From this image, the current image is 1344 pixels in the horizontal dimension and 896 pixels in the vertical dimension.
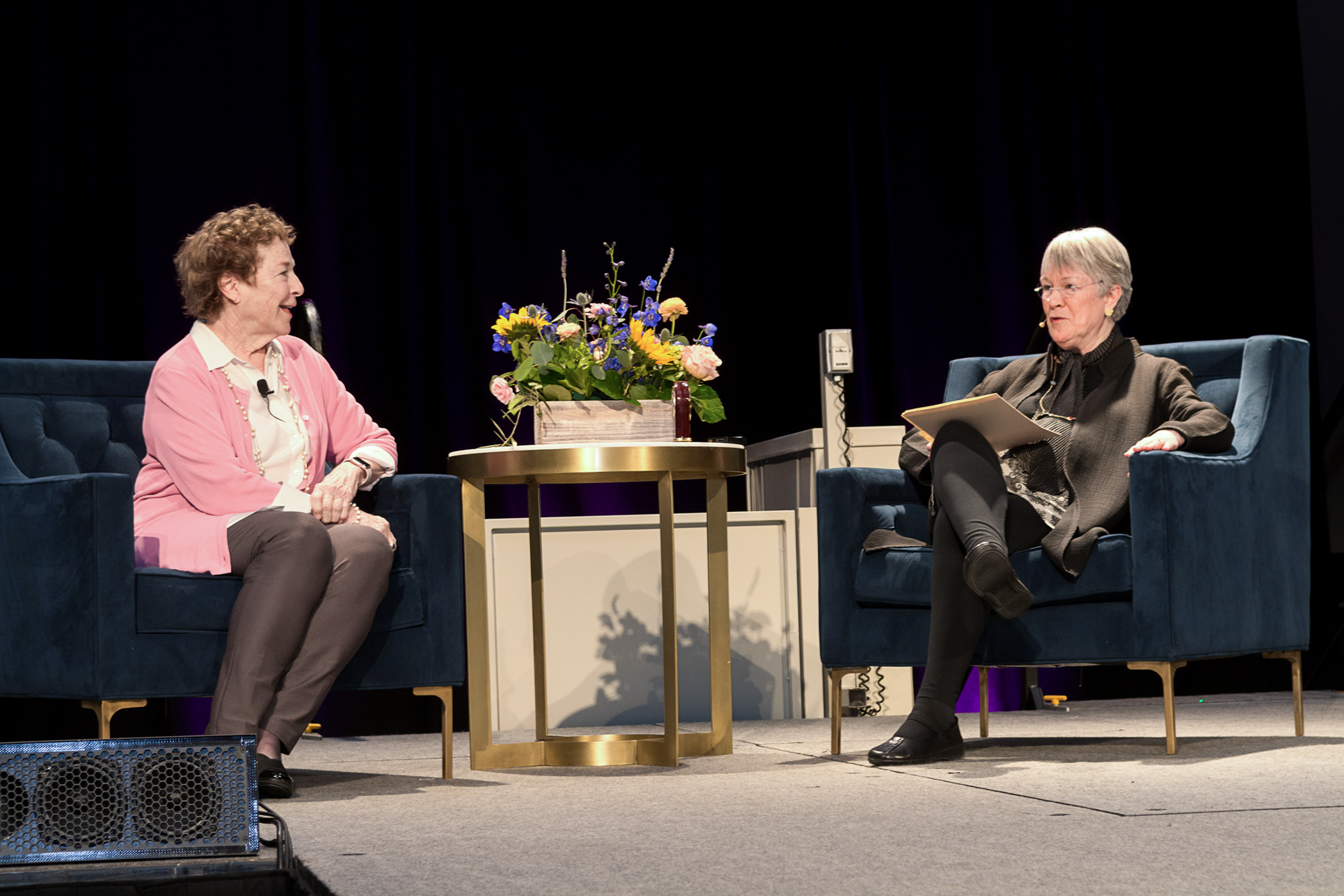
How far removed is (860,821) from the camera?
6.21 feet

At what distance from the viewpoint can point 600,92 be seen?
462cm

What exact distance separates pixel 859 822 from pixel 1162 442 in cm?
108

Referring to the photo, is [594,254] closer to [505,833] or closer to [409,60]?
[409,60]

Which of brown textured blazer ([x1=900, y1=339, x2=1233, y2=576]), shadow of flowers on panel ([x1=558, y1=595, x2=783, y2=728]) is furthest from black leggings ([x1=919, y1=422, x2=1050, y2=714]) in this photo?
shadow of flowers on panel ([x1=558, y1=595, x2=783, y2=728])

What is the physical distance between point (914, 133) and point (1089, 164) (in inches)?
23.3

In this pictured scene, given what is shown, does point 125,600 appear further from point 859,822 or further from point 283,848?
point 859,822

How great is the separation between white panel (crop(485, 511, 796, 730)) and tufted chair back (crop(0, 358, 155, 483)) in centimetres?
116

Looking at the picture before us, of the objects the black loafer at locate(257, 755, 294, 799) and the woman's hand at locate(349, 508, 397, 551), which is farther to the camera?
the woman's hand at locate(349, 508, 397, 551)

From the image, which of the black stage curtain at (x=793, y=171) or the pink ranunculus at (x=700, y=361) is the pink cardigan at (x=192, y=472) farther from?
the black stage curtain at (x=793, y=171)

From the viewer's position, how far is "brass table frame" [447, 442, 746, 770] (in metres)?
2.75

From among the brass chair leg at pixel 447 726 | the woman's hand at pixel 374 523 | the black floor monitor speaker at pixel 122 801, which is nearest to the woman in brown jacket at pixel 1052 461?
the brass chair leg at pixel 447 726

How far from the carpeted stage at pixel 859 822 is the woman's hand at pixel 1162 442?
546 millimetres

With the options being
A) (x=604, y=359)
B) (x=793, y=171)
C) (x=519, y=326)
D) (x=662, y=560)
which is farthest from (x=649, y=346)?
(x=793, y=171)

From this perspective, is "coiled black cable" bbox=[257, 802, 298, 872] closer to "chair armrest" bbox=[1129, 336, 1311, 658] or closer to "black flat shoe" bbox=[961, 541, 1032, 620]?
"black flat shoe" bbox=[961, 541, 1032, 620]
